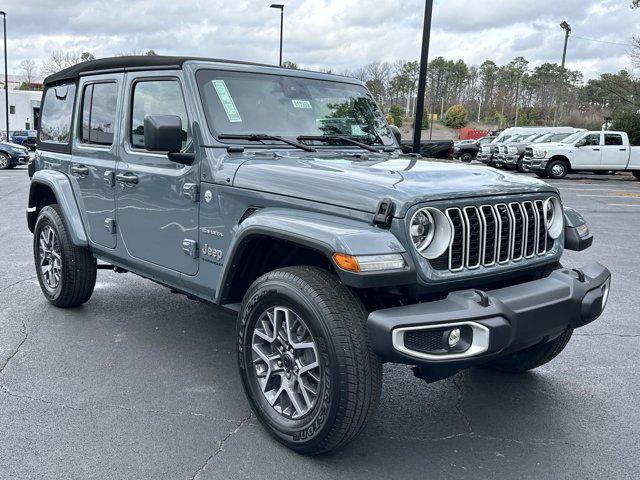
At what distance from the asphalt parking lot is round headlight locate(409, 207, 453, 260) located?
1074 mm

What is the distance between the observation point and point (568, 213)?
12.8 ft

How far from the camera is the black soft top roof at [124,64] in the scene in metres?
4.16

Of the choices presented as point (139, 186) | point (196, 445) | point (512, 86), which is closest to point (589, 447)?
point (196, 445)

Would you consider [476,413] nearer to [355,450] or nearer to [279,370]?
[355,450]

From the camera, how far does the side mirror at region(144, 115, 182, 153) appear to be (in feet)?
11.9

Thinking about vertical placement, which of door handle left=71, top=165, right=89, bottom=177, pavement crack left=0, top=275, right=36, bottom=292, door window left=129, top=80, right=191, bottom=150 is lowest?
pavement crack left=0, top=275, right=36, bottom=292

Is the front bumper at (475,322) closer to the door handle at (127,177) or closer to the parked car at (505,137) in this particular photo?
the door handle at (127,177)

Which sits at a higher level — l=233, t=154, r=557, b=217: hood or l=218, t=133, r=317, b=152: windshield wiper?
l=218, t=133, r=317, b=152: windshield wiper

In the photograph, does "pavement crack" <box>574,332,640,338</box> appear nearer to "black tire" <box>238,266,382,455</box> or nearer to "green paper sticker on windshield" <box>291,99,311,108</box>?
"green paper sticker on windshield" <box>291,99,311,108</box>

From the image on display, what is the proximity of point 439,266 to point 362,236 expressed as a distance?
42 cm

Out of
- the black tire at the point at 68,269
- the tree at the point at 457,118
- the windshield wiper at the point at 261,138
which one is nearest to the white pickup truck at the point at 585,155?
the black tire at the point at 68,269

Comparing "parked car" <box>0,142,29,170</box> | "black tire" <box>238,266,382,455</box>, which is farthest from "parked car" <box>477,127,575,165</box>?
"black tire" <box>238,266,382,455</box>

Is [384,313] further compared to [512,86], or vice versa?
[512,86]

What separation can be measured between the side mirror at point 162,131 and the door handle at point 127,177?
2.32 ft
